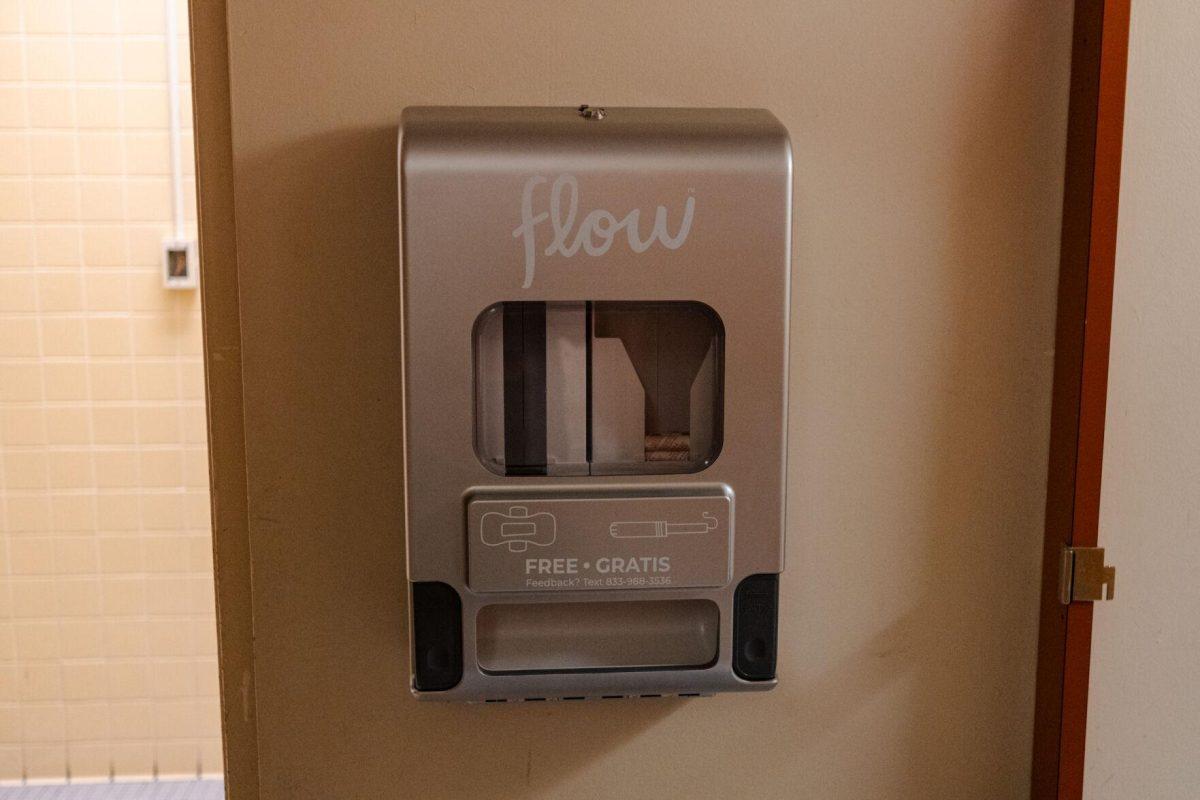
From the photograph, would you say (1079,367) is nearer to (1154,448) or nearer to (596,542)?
(1154,448)

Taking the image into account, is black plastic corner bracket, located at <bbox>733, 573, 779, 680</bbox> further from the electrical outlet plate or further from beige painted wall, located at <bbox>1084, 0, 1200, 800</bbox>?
the electrical outlet plate

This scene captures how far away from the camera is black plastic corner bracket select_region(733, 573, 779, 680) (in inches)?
43.5

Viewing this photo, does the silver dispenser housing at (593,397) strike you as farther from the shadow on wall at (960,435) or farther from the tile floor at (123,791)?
the tile floor at (123,791)

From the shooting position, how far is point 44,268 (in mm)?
2719

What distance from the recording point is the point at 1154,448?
1.24m

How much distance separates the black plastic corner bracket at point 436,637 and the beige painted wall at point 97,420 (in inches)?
76.3

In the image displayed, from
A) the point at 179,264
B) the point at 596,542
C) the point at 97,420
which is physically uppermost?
the point at 179,264

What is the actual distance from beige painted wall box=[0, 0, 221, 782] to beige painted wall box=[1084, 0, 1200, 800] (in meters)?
2.33

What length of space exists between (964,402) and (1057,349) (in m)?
0.13

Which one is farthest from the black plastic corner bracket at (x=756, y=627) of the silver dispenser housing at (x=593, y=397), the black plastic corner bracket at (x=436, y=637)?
the black plastic corner bracket at (x=436, y=637)

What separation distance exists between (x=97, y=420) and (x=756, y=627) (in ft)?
7.51

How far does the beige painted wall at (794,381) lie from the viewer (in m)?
1.14

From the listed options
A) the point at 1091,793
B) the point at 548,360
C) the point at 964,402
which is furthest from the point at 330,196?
the point at 1091,793

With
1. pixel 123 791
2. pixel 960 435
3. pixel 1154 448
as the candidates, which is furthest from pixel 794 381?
pixel 123 791
